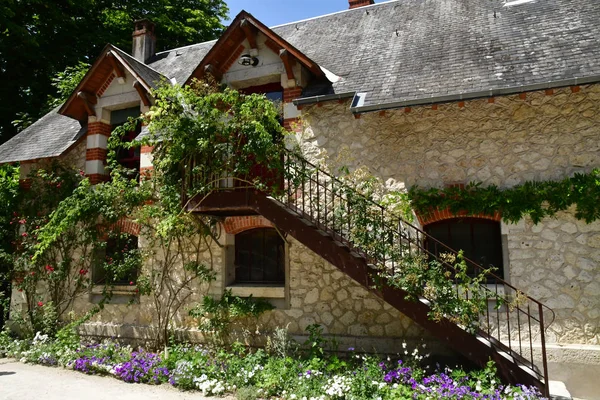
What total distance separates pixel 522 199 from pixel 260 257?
174 inches

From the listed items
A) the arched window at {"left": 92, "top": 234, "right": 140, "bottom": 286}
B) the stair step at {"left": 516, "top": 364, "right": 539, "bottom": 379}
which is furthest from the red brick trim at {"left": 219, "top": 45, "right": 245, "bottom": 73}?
the stair step at {"left": 516, "top": 364, "right": 539, "bottom": 379}

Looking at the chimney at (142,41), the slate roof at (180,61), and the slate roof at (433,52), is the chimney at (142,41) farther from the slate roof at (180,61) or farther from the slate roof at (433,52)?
the slate roof at (433,52)

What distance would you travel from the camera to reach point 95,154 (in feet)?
28.8

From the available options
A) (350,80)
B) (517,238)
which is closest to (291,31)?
(350,80)

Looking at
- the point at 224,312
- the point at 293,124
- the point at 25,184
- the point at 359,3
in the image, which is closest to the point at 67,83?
the point at 25,184

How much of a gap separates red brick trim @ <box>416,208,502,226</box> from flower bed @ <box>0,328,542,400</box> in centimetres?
193

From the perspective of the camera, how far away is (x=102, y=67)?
866 centimetres

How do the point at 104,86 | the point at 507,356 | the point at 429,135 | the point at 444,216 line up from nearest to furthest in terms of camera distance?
the point at 507,356 < the point at 444,216 < the point at 429,135 < the point at 104,86

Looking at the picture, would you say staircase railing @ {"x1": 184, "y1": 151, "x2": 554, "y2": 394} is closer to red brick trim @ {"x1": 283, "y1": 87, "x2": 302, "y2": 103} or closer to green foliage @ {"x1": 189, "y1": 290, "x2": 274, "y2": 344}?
red brick trim @ {"x1": 283, "y1": 87, "x2": 302, "y2": 103}

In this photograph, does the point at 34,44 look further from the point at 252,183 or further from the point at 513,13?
the point at 513,13

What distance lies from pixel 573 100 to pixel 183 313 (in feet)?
23.9

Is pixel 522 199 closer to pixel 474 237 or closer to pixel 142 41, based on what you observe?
pixel 474 237

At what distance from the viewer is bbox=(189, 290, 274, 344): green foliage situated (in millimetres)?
6965

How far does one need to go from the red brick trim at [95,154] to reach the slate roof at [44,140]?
0.44 metres
